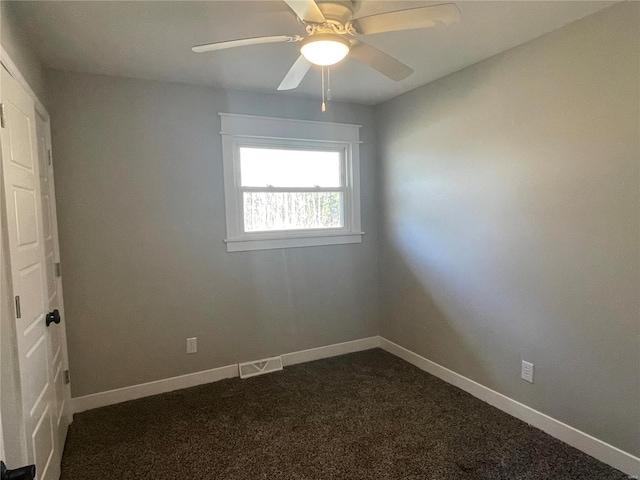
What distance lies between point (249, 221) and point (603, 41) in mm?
2629

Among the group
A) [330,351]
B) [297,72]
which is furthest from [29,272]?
[330,351]

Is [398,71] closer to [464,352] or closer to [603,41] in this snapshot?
[603,41]

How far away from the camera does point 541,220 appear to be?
2.37 meters

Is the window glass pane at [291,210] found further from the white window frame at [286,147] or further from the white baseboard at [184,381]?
the white baseboard at [184,381]

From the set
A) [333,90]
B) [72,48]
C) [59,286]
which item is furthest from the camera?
[333,90]

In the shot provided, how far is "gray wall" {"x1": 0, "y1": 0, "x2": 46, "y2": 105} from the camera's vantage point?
172 cm

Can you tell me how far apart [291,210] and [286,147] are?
56cm

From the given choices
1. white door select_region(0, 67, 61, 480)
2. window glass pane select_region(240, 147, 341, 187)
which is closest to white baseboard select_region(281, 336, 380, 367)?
window glass pane select_region(240, 147, 341, 187)

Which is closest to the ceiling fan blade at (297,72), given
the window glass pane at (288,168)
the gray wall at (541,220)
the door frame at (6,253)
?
the window glass pane at (288,168)

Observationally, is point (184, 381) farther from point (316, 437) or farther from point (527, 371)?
point (527, 371)

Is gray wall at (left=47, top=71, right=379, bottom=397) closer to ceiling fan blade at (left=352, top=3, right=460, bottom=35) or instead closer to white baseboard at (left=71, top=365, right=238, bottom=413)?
white baseboard at (left=71, top=365, right=238, bottom=413)

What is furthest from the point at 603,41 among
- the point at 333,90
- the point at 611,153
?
the point at 333,90

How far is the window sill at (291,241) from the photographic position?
3.25 m

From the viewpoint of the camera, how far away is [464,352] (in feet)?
9.74
